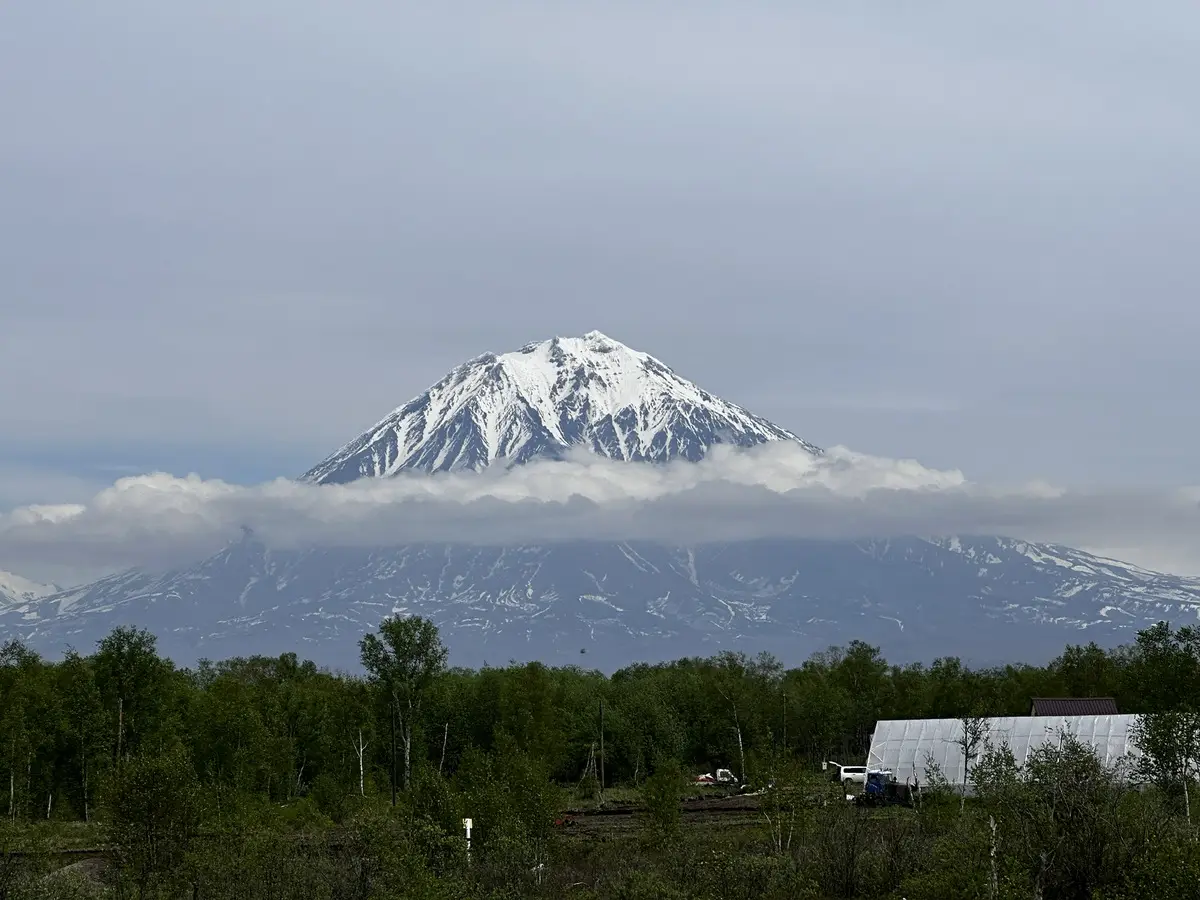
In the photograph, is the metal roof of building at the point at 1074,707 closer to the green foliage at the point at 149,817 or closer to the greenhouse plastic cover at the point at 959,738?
the greenhouse plastic cover at the point at 959,738

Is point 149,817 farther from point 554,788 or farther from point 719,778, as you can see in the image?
point 719,778

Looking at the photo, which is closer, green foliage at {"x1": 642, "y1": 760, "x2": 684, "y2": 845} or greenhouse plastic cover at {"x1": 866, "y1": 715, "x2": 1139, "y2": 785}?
green foliage at {"x1": 642, "y1": 760, "x2": 684, "y2": 845}

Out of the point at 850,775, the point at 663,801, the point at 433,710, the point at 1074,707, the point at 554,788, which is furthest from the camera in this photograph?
the point at 433,710

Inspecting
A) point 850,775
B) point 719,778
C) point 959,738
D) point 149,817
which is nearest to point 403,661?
point 850,775

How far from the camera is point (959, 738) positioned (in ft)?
304

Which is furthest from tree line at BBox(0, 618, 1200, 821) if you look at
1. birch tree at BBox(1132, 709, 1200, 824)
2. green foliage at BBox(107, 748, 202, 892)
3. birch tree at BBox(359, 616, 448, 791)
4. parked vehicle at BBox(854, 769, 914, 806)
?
green foliage at BBox(107, 748, 202, 892)

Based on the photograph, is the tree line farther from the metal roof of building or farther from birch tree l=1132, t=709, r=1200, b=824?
birch tree l=1132, t=709, r=1200, b=824

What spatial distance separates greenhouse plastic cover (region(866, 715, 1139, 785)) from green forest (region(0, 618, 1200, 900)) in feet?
12.9

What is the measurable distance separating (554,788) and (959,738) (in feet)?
145

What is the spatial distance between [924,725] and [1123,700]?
22.5m

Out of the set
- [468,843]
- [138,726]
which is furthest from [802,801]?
[138,726]

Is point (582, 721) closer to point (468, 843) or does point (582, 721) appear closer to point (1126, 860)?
point (468, 843)

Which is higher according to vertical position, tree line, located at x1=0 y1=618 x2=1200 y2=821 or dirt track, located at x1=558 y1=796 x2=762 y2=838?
tree line, located at x1=0 y1=618 x2=1200 y2=821

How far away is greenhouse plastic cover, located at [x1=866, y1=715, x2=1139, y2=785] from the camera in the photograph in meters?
89.2
